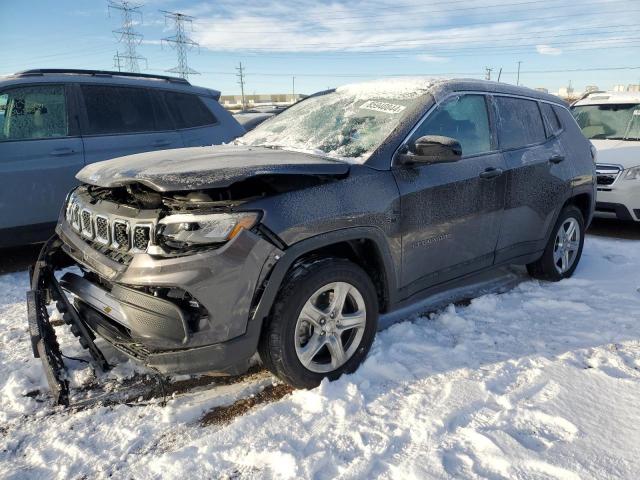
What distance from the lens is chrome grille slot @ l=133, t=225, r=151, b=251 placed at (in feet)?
7.96

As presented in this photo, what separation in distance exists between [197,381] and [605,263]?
438 cm

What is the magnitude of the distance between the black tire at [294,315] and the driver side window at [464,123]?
104 centimetres

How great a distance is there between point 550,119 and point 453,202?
181cm

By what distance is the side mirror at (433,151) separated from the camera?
2.96 metres

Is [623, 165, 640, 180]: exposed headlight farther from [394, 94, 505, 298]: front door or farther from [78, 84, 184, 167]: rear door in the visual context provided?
[78, 84, 184, 167]: rear door

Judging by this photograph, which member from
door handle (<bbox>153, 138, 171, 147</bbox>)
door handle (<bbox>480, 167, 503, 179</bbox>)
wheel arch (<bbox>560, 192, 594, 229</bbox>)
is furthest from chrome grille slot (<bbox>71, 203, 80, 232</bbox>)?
wheel arch (<bbox>560, 192, 594, 229</bbox>)

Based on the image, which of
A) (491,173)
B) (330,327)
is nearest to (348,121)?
(491,173)

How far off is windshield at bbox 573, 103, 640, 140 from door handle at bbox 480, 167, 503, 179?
15.4 ft

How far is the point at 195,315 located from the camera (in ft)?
7.84

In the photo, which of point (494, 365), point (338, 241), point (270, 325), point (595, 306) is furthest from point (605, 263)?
point (270, 325)

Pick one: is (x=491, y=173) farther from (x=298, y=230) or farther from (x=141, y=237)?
(x=141, y=237)

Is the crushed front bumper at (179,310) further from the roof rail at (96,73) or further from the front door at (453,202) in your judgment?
the roof rail at (96,73)

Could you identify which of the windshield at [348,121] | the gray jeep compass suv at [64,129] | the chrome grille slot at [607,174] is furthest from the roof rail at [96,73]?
the chrome grille slot at [607,174]

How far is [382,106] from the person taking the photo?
3453mm
